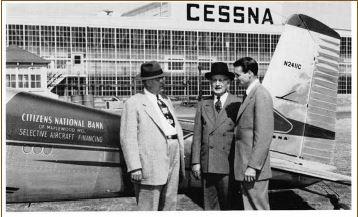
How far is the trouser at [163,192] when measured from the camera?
4207 mm

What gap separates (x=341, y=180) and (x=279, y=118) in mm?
1519

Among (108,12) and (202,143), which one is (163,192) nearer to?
(202,143)

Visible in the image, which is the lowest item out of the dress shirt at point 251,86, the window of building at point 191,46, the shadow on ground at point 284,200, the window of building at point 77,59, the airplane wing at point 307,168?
the shadow on ground at point 284,200

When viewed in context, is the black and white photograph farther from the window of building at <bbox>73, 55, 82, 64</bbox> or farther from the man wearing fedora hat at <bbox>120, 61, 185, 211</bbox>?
the window of building at <bbox>73, 55, 82, 64</bbox>

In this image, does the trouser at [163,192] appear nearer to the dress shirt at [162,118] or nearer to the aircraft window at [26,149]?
the dress shirt at [162,118]

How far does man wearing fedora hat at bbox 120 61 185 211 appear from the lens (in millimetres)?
4094

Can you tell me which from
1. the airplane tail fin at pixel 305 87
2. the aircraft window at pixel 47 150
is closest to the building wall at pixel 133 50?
the airplane tail fin at pixel 305 87

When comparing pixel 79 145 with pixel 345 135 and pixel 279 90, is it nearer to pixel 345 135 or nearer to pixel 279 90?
pixel 279 90

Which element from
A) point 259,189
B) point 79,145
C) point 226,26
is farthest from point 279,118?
point 226,26

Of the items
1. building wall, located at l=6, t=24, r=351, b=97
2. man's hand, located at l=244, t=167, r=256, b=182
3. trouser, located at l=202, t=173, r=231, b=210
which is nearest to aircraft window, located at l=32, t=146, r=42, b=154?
trouser, located at l=202, t=173, r=231, b=210

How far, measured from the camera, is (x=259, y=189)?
4.19 meters

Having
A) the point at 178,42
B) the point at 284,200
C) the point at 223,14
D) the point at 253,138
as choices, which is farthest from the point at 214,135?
the point at 223,14

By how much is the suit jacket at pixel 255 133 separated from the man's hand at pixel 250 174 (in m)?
0.04

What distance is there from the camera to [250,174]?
4062mm
